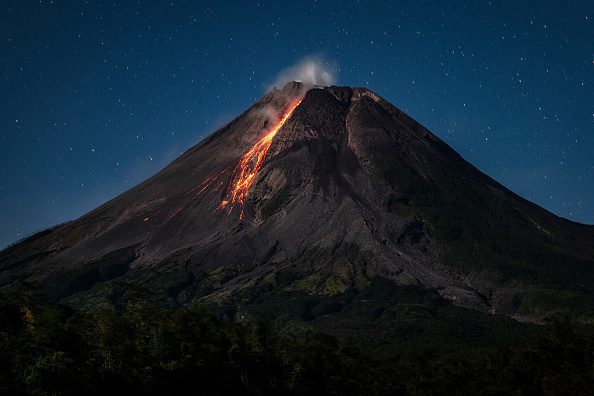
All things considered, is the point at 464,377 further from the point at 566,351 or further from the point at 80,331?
the point at 80,331

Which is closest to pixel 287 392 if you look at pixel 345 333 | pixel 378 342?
pixel 378 342

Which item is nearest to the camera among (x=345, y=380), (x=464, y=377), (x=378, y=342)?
(x=345, y=380)

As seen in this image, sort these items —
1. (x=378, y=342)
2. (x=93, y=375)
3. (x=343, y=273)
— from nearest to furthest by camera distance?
(x=93, y=375)
(x=378, y=342)
(x=343, y=273)

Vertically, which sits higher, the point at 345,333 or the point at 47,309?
the point at 47,309

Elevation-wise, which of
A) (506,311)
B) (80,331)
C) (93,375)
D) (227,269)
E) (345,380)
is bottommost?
(506,311)

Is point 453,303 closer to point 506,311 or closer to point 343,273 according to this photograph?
point 506,311

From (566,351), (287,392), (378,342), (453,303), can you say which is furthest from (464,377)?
(453,303)

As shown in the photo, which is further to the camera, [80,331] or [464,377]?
[464,377]
